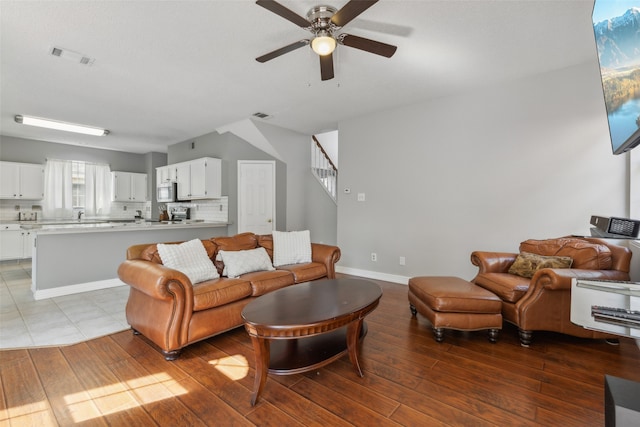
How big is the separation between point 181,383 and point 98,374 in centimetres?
66

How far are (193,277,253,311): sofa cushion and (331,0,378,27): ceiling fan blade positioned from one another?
7.68 feet

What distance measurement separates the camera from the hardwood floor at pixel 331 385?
164 cm

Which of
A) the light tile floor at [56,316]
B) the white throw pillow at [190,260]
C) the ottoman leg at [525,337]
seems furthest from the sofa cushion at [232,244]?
the ottoman leg at [525,337]

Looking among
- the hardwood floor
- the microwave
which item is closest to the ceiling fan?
the hardwood floor

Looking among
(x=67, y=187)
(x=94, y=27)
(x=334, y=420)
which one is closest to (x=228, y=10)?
(x=94, y=27)

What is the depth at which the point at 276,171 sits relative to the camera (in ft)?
19.3

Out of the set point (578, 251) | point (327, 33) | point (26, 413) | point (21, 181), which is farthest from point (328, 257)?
point (21, 181)

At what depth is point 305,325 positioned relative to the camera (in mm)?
1740

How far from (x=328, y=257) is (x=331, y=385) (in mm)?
1905

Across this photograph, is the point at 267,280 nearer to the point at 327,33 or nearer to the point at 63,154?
the point at 327,33

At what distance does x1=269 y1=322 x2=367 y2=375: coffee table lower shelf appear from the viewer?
1.90 meters

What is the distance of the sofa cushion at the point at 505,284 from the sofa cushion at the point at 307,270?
177 cm

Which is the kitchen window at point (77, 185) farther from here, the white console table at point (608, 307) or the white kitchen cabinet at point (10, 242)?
the white console table at point (608, 307)

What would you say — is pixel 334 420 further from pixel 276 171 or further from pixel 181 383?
pixel 276 171
